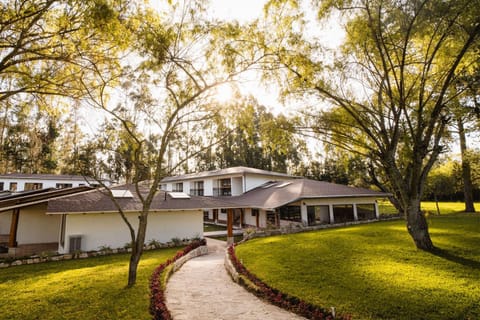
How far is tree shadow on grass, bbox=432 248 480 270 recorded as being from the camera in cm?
827

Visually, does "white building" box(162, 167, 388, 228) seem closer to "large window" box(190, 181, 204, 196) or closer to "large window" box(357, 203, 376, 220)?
"large window" box(357, 203, 376, 220)

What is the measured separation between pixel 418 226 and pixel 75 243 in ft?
56.2

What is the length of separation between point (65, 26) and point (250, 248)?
1180 centimetres

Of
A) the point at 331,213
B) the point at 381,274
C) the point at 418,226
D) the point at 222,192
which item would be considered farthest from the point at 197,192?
the point at 381,274

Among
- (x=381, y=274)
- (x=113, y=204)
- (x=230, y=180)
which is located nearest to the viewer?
(x=381, y=274)

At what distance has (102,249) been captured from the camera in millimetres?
14477

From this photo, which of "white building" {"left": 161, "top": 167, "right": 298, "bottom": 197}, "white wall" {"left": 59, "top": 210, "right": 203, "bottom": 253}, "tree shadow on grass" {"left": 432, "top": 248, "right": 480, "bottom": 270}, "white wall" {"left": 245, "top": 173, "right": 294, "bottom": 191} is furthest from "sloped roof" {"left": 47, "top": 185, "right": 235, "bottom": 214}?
"tree shadow on grass" {"left": 432, "top": 248, "right": 480, "bottom": 270}

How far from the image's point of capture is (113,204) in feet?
49.8

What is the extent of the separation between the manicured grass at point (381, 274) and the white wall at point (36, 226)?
1308 cm

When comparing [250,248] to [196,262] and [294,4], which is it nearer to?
[196,262]

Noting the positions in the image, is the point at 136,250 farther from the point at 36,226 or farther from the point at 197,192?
the point at 197,192

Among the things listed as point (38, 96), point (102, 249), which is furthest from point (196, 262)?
point (38, 96)

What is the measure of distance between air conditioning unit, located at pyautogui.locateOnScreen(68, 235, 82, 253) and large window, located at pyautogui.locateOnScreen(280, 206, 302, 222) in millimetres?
15767

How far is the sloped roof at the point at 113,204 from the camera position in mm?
13663
